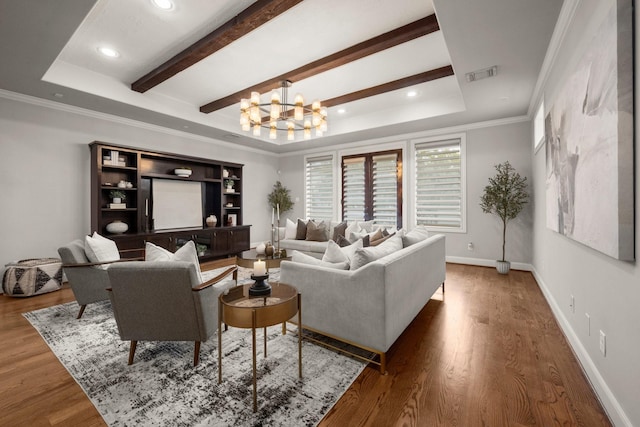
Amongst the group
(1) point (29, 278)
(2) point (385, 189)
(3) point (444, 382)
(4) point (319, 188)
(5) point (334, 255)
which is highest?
(4) point (319, 188)

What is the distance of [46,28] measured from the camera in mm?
2432

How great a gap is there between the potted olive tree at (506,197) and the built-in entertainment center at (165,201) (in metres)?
Answer: 4.99

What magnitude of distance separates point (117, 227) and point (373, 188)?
501 cm

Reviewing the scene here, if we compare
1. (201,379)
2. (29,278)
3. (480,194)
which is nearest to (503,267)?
(480,194)

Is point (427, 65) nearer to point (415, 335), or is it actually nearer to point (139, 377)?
point (415, 335)

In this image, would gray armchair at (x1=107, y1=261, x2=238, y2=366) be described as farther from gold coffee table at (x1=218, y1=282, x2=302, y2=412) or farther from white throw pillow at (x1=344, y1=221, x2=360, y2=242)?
white throw pillow at (x1=344, y1=221, x2=360, y2=242)

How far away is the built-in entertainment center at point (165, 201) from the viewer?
443 centimetres

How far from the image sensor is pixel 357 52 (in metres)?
3.15

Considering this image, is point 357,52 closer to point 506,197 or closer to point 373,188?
point 506,197

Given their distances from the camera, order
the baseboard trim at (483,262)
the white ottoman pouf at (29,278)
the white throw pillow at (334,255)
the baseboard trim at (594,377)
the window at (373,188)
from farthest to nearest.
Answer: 1. the window at (373,188)
2. the baseboard trim at (483,262)
3. the white ottoman pouf at (29,278)
4. the white throw pillow at (334,255)
5. the baseboard trim at (594,377)

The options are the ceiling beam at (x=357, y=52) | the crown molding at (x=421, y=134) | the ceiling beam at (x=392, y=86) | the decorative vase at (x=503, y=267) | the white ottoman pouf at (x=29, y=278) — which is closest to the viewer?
the ceiling beam at (x=357, y=52)

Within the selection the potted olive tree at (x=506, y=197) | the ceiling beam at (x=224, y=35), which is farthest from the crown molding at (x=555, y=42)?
the ceiling beam at (x=224, y=35)

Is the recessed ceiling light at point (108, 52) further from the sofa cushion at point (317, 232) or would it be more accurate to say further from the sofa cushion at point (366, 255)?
the sofa cushion at point (317, 232)

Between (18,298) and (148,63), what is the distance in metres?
3.42
